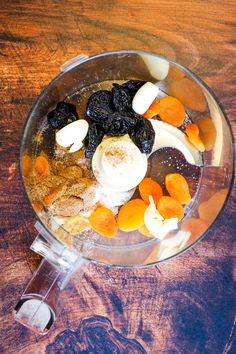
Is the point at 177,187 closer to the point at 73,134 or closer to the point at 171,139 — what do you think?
the point at 171,139

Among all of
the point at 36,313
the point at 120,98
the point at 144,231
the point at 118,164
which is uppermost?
the point at 120,98

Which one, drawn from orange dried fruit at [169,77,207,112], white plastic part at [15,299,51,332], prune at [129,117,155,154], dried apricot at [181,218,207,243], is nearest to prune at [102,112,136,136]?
prune at [129,117,155,154]

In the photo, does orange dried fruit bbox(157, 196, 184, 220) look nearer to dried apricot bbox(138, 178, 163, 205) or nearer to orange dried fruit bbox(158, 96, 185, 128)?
dried apricot bbox(138, 178, 163, 205)

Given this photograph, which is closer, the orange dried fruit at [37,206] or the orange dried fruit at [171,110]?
the orange dried fruit at [37,206]

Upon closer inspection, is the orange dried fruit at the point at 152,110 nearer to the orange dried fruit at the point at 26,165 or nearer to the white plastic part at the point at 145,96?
the white plastic part at the point at 145,96

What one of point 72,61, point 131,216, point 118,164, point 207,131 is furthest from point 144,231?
point 72,61

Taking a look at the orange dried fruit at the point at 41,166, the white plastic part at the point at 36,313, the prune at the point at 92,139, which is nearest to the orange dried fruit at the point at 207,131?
the prune at the point at 92,139
